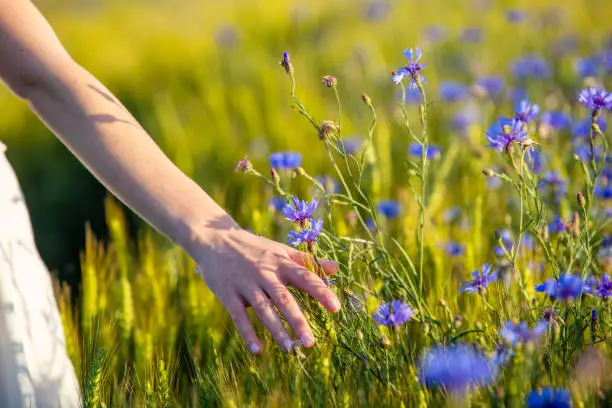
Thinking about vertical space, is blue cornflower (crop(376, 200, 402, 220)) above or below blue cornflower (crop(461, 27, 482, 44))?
below

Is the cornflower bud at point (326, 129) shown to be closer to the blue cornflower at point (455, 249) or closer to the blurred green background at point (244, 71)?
the blue cornflower at point (455, 249)

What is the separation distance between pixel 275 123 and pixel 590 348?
1.89 m

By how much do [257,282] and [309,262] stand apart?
103mm

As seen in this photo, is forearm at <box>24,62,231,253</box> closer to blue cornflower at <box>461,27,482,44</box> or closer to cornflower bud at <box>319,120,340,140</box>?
cornflower bud at <box>319,120,340,140</box>

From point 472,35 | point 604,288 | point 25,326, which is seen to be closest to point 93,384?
point 25,326

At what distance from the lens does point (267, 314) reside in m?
0.97

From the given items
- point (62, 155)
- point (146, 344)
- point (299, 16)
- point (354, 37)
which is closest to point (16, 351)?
point (146, 344)

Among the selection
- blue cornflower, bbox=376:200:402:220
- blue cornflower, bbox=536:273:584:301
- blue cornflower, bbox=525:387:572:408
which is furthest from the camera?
blue cornflower, bbox=376:200:402:220

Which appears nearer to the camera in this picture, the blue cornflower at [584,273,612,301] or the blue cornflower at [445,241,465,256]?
the blue cornflower at [584,273,612,301]

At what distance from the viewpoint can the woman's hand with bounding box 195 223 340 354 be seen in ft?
3.18

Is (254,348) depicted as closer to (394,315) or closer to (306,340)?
(306,340)

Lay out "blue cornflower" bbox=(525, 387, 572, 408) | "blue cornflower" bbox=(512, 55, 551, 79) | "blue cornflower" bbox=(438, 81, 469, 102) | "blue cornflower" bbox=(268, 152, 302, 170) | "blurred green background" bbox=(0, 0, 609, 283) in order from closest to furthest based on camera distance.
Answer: "blue cornflower" bbox=(525, 387, 572, 408) → "blue cornflower" bbox=(268, 152, 302, 170) → "blue cornflower" bbox=(438, 81, 469, 102) → "blue cornflower" bbox=(512, 55, 551, 79) → "blurred green background" bbox=(0, 0, 609, 283)

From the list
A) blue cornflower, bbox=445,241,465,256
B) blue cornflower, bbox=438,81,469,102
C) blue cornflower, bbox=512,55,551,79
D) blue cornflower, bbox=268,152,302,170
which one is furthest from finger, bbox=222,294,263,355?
blue cornflower, bbox=512,55,551,79

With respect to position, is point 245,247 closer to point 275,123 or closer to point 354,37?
point 275,123
